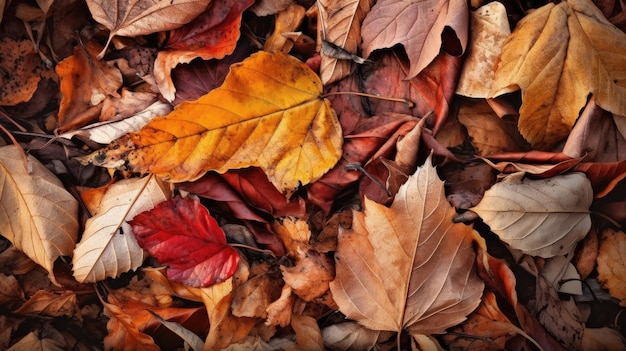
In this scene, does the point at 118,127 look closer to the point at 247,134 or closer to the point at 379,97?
the point at 247,134

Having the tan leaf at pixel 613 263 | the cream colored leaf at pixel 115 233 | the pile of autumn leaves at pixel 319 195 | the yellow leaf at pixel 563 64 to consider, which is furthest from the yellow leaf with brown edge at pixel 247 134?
the tan leaf at pixel 613 263

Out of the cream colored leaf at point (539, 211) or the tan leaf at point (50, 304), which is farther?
the tan leaf at point (50, 304)

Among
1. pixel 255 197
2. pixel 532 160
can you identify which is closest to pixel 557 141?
pixel 532 160

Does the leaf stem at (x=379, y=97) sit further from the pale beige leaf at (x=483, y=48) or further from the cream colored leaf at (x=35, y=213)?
the cream colored leaf at (x=35, y=213)

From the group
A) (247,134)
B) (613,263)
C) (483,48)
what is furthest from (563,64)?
(247,134)

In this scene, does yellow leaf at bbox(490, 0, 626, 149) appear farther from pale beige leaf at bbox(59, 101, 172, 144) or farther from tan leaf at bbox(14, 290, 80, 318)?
tan leaf at bbox(14, 290, 80, 318)

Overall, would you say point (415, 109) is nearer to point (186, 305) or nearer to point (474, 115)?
point (474, 115)

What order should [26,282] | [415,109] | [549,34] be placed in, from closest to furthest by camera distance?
1. [549,34]
2. [415,109]
3. [26,282]
